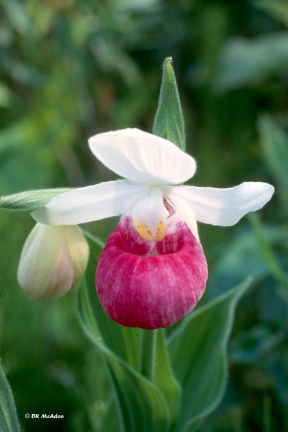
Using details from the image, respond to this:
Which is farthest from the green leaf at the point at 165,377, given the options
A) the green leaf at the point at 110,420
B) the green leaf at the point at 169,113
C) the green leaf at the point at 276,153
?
the green leaf at the point at 276,153

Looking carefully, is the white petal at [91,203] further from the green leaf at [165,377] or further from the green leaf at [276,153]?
the green leaf at [276,153]

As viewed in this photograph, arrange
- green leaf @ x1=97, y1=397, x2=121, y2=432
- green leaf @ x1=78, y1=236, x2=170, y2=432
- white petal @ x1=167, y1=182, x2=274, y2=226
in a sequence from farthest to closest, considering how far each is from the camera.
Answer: green leaf @ x1=97, y1=397, x2=121, y2=432
green leaf @ x1=78, y1=236, x2=170, y2=432
white petal @ x1=167, y1=182, x2=274, y2=226

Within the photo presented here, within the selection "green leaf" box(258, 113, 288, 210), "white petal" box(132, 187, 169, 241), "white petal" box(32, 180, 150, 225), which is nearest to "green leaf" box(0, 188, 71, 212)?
"white petal" box(32, 180, 150, 225)

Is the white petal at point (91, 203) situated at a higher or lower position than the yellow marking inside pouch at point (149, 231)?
higher

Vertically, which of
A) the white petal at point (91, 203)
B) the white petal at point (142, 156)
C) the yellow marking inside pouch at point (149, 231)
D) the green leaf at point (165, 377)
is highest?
the white petal at point (142, 156)

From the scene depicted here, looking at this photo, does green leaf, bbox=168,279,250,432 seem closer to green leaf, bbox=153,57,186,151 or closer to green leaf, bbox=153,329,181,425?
green leaf, bbox=153,329,181,425
